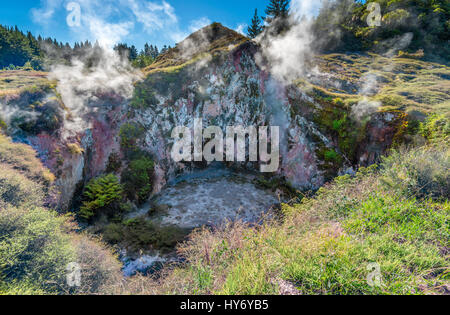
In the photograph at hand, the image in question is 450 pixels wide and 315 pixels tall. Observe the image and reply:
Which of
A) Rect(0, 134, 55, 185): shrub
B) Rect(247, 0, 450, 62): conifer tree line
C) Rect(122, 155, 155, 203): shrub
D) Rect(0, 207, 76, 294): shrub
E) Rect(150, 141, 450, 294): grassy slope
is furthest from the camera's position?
Rect(247, 0, 450, 62): conifer tree line

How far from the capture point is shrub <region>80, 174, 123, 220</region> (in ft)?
22.6

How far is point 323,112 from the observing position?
1041 cm

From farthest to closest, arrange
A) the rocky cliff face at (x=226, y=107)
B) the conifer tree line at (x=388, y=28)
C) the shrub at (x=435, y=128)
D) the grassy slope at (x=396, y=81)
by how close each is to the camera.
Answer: the conifer tree line at (x=388, y=28) < the rocky cliff face at (x=226, y=107) < the grassy slope at (x=396, y=81) < the shrub at (x=435, y=128)

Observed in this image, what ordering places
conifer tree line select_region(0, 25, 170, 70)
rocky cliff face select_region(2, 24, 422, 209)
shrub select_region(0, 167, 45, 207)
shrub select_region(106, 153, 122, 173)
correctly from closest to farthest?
shrub select_region(0, 167, 45, 207), rocky cliff face select_region(2, 24, 422, 209), shrub select_region(106, 153, 122, 173), conifer tree line select_region(0, 25, 170, 70)

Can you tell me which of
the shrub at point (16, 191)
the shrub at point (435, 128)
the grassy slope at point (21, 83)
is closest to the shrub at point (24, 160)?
the shrub at point (16, 191)

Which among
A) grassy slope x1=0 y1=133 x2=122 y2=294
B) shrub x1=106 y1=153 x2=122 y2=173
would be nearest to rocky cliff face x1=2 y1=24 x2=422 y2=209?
shrub x1=106 y1=153 x2=122 y2=173

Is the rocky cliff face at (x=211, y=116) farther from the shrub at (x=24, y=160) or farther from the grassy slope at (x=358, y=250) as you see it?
the grassy slope at (x=358, y=250)

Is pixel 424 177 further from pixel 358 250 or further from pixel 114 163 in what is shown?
pixel 114 163

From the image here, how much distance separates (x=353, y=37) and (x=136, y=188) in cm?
3048

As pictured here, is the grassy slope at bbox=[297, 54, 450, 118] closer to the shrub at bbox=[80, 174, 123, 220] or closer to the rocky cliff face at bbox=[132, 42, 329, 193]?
the rocky cliff face at bbox=[132, 42, 329, 193]

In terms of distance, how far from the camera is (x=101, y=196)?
23.6ft

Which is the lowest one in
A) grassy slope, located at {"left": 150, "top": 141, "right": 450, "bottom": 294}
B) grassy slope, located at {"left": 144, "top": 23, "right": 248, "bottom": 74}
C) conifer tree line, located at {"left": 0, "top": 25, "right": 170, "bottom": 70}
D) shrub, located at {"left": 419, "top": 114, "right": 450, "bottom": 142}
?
grassy slope, located at {"left": 150, "top": 141, "right": 450, "bottom": 294}

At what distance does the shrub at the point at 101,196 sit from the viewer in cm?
688
